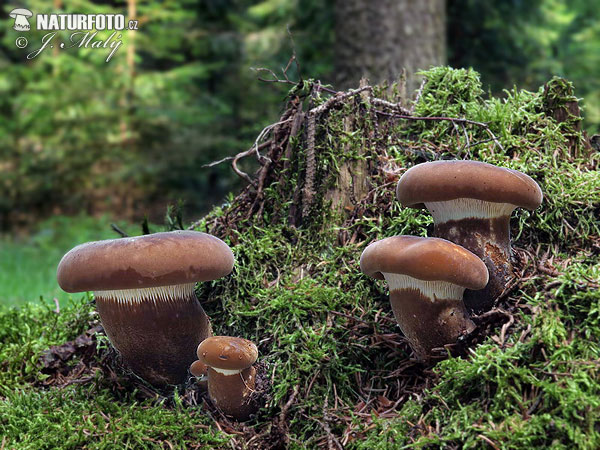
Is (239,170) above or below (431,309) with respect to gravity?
above

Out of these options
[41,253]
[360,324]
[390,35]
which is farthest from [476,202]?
[41,253]

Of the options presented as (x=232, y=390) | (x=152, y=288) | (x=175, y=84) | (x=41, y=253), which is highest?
(x=152, y=288)

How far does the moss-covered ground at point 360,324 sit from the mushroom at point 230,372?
0.09 meters

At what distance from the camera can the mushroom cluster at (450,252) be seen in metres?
2.15

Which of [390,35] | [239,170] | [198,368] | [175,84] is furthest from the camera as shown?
[175,84]

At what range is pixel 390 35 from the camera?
7836 mm

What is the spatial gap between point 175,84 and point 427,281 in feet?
40.4

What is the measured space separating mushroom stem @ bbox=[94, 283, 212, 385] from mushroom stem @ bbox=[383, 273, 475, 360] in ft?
3.39

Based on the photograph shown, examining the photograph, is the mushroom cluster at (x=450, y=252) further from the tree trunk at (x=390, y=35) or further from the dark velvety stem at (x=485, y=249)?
the tree trunk at (x=390, y=35)

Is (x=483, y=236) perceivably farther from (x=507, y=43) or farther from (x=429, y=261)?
(x=507, y=43)

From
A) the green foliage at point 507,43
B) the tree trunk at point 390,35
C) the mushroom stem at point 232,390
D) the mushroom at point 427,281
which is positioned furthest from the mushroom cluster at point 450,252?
the green foliage at point 507,43

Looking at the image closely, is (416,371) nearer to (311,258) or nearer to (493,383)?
(493,383)

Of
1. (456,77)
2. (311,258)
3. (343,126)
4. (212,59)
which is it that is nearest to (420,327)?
(311,258)

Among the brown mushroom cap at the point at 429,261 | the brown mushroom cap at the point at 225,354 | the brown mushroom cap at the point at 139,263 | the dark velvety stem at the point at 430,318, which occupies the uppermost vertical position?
the brown mushroom cap at the point at 429,261
